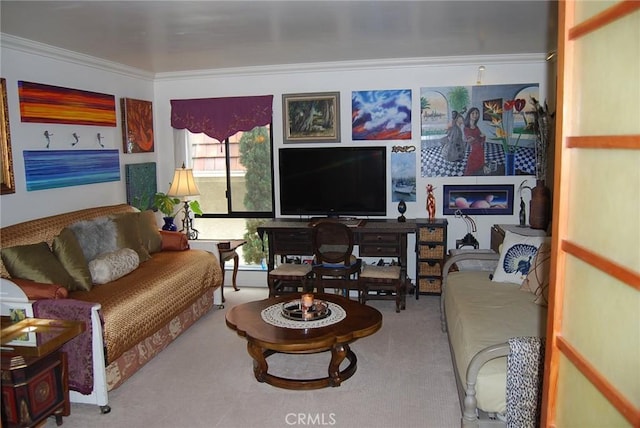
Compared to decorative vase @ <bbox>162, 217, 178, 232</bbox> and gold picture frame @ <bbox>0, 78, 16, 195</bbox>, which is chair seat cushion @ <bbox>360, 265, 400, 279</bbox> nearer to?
decorative vase @ <bbox>162, 217, 178, 232</bbox>

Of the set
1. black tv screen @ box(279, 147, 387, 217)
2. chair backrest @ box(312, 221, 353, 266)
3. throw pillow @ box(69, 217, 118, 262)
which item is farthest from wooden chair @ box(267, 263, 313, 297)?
throw pillow @ box(69, 217, 118, 262)

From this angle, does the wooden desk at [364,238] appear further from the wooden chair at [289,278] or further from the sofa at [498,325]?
the sofa at [498,325]

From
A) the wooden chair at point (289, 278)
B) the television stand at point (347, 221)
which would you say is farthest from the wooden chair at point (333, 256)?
the television stand at point (347, 221)

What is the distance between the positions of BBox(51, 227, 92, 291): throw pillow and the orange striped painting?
1.07 m

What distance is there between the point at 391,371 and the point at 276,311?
3.04ft

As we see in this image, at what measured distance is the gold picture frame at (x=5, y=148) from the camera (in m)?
3.97

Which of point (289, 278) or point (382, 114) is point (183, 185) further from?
point (382, 114)

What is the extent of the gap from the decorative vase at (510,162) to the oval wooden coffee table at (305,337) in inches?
99.6

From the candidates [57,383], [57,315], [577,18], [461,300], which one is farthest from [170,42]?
[577,18]

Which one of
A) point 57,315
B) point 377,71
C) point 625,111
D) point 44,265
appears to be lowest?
point 57,315

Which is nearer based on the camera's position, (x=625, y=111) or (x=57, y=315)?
(x=625, y=111)

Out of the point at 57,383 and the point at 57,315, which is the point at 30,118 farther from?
the point at 57,383

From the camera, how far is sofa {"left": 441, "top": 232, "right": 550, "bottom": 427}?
2.51m

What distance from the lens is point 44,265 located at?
366 cm
